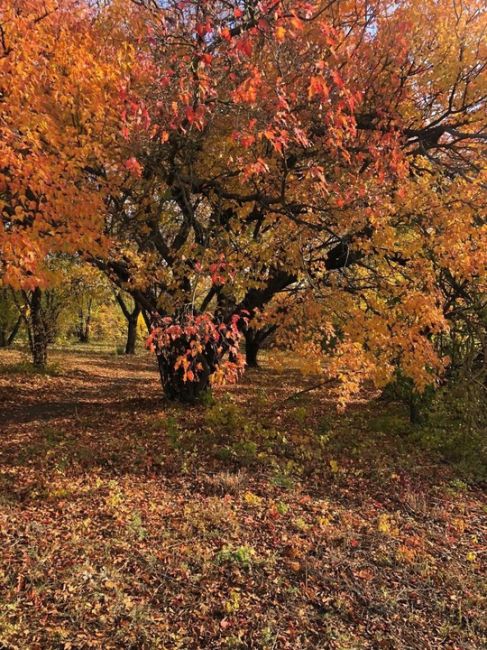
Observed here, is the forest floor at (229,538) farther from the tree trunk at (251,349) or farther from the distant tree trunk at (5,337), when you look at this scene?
the distant tree trunk at (5,337)

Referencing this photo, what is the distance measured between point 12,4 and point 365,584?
6.78 m

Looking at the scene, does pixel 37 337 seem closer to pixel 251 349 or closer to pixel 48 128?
pixel 251 349

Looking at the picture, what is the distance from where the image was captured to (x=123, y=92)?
356 centimetres

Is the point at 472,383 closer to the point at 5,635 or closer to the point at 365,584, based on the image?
the point at 365,584

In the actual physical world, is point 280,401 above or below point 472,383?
below

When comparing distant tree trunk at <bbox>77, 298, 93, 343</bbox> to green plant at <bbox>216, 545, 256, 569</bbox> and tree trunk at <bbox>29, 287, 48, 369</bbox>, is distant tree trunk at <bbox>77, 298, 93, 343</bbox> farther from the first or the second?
green plant at <bbox>216, 545, 256, 569</bbox>

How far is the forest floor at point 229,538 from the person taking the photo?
12.0 feet

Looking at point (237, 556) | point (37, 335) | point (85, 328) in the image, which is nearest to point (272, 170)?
point (237, 556)

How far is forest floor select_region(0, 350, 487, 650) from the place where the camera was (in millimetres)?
3664

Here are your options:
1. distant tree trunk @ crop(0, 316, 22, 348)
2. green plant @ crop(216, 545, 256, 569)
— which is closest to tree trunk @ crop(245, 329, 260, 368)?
distant tree trunk @ crop(0, 316, 22, 348)

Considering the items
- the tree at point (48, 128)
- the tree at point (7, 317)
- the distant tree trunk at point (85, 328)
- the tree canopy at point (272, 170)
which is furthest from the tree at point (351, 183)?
the distant tree trunk at point (85, 328)

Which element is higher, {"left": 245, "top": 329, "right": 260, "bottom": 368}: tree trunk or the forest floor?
{"left": 245, "top": 329, "right": 260, "bottom": 368}: tree trunk

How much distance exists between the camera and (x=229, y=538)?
4.84 meters

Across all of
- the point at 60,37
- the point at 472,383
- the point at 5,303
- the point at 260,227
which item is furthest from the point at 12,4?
the point at 5,303
